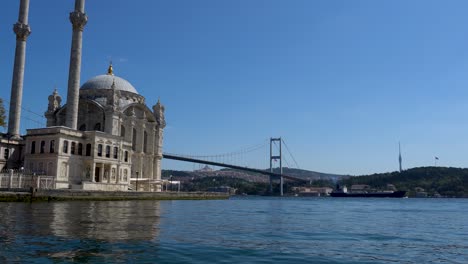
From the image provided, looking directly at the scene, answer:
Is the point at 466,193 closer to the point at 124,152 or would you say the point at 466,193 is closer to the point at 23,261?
the point at 124,152

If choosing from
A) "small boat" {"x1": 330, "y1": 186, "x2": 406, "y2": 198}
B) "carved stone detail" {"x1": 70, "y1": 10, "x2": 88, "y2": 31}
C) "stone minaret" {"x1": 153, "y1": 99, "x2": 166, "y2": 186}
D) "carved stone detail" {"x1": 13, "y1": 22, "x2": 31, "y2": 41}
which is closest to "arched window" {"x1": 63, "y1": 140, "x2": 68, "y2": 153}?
"carved stone detail" {"x1": 70, "y1": 10, "x2": 88, "y2": 31}

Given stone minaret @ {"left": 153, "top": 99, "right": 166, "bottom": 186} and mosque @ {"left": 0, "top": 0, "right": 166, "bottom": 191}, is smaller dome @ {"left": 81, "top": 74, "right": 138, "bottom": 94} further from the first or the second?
stone minaret @ {"left": 153, "top": 99, "right": 166, "bottom": 186}

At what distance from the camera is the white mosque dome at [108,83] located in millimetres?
50312

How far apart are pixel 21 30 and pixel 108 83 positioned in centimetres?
1305

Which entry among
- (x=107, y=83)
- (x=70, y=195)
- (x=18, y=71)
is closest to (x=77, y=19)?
(x=18, y=71)

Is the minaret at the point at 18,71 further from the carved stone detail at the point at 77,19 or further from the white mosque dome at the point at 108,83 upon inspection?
the white mosque dome at the point at 108,83

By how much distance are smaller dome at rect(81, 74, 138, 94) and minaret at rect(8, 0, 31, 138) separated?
1154 centimetres

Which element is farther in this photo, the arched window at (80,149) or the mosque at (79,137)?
the arched window at (80,149)

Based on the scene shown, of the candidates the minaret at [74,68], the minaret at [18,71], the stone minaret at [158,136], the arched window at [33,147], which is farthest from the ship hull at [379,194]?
the minaret at [18,71]

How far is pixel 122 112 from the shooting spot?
1855 inches

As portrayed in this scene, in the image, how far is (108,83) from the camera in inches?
1997

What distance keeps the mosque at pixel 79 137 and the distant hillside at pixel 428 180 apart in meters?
71.2

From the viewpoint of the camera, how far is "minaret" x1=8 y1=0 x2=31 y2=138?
38469 millimetres

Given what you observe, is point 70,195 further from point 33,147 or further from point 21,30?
point 21,30
